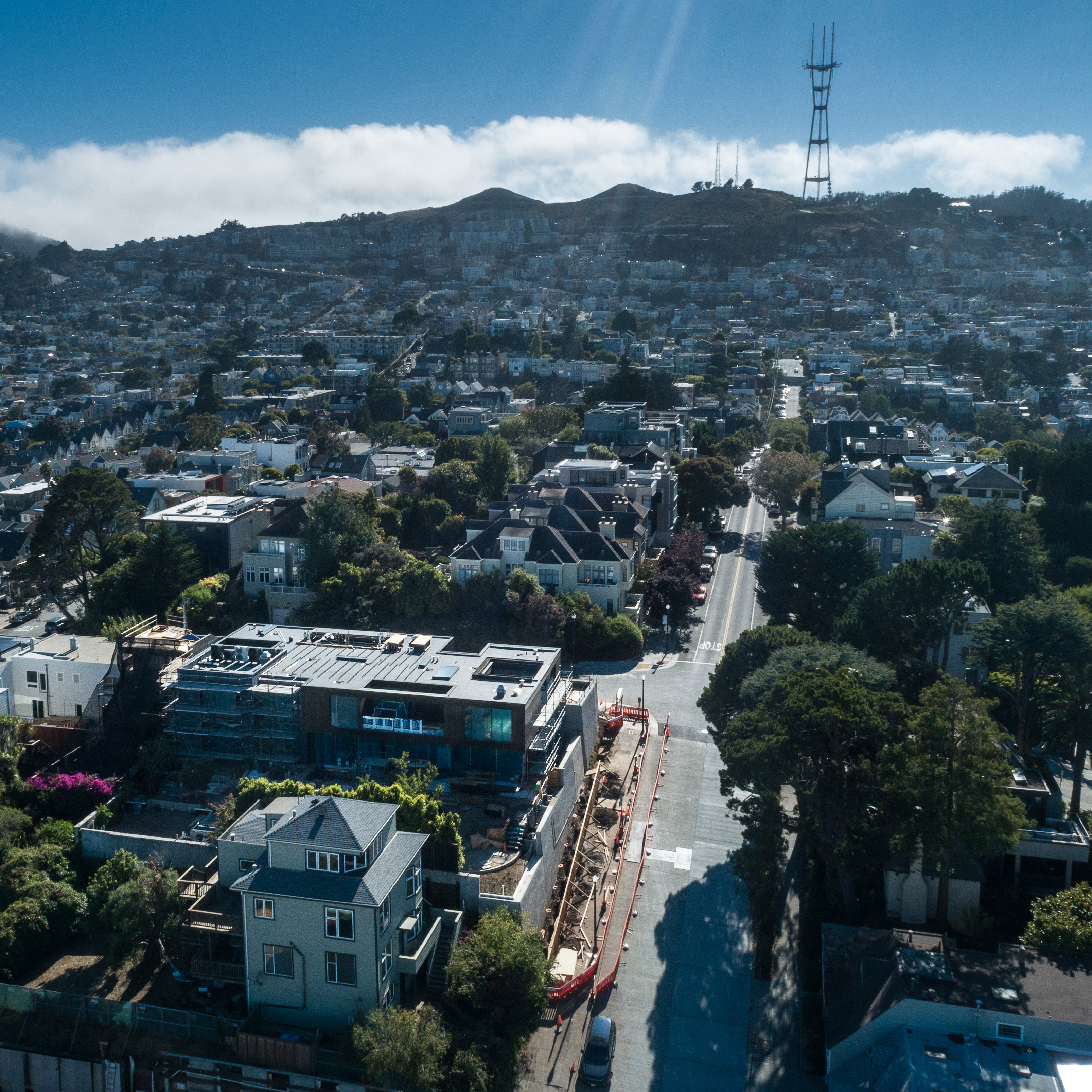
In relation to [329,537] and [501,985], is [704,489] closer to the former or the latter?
[329,537]

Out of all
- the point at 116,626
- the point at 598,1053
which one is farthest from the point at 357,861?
the point at 116,626

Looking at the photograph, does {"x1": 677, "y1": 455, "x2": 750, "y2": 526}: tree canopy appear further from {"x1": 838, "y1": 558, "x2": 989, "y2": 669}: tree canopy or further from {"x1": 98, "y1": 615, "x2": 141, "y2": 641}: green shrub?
{"x1": 98, "y1": 615, "x2": 141, "y2": 641}: green shrub

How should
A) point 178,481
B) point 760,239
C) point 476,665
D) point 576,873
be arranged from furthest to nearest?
point 760,239
point 178,481
point 476,665
point 576,873

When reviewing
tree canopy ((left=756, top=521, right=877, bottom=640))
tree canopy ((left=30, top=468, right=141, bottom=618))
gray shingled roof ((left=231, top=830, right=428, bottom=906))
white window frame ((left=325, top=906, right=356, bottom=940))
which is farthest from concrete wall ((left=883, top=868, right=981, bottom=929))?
tree canopy ((left=30, top=468, right=141, bottom=618))

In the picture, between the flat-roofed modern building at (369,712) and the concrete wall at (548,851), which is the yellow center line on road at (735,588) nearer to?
the concrete wall at (548,851)

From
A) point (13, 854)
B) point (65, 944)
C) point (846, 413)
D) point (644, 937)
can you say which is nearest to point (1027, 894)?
point (644, 937)

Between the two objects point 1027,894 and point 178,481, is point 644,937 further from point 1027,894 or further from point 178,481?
point 178,481
